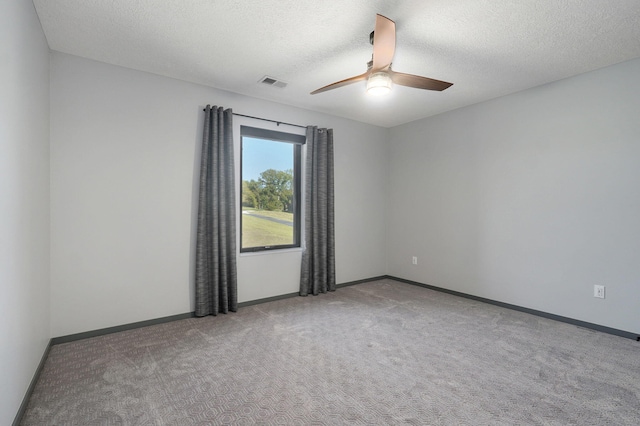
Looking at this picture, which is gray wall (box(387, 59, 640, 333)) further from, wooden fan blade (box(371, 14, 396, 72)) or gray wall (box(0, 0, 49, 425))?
gray wall (box(0, 0, 49, 425))

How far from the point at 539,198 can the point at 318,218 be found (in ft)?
8.59

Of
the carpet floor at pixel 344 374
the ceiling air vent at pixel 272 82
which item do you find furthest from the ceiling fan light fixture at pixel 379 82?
the carpet floor at pixel 344 374

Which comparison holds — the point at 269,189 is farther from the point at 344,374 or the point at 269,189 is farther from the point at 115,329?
the point at 344,374

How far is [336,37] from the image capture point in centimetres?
246

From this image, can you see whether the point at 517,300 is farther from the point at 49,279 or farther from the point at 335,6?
the point at 49,279

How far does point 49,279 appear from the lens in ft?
8.57

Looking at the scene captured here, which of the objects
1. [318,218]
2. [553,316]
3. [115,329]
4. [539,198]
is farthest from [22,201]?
[553,316]

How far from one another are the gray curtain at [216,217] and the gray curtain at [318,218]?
1.07 meters

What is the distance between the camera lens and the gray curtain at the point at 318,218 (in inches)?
166

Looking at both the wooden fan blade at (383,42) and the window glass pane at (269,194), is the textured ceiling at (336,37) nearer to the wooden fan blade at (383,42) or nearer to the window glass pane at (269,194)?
the wooden fan blade at (383,42)

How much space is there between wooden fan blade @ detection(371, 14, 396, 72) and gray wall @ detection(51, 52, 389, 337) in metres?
1.97

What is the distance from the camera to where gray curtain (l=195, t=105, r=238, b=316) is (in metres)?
3.32

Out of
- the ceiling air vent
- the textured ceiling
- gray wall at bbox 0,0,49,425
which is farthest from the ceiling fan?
gray wall at bbox 0,0,49,425

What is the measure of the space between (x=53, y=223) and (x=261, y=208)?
2.06 m
